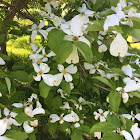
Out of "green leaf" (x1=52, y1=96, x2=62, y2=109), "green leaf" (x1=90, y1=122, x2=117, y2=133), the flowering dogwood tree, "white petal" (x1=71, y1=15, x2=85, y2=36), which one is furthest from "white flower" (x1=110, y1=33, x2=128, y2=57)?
"green leaf" (x1=52, y1=96, x2=62, y2=109)

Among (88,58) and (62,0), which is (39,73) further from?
(62,0)

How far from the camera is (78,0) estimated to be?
1.07m

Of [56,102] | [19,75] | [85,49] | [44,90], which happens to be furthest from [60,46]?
[56,102]

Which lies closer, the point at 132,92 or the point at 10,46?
the point at 132,92

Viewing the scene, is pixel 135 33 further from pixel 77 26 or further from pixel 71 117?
pixel 71 117

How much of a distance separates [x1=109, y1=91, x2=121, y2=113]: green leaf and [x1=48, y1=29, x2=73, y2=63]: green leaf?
0.83 feet

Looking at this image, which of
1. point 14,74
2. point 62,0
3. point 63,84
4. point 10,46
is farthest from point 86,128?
point 10,46

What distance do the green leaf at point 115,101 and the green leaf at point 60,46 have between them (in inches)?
10.0

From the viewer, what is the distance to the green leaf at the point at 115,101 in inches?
26.0

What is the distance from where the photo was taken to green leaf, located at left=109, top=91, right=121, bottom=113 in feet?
2.17

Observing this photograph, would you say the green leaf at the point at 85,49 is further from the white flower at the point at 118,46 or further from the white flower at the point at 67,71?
the white flower at the point at 67,71

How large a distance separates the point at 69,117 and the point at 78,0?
0.68 meters

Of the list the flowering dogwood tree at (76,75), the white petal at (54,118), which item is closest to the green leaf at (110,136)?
the flowering dogwood tree at (76,75)

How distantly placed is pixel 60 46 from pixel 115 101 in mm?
299
